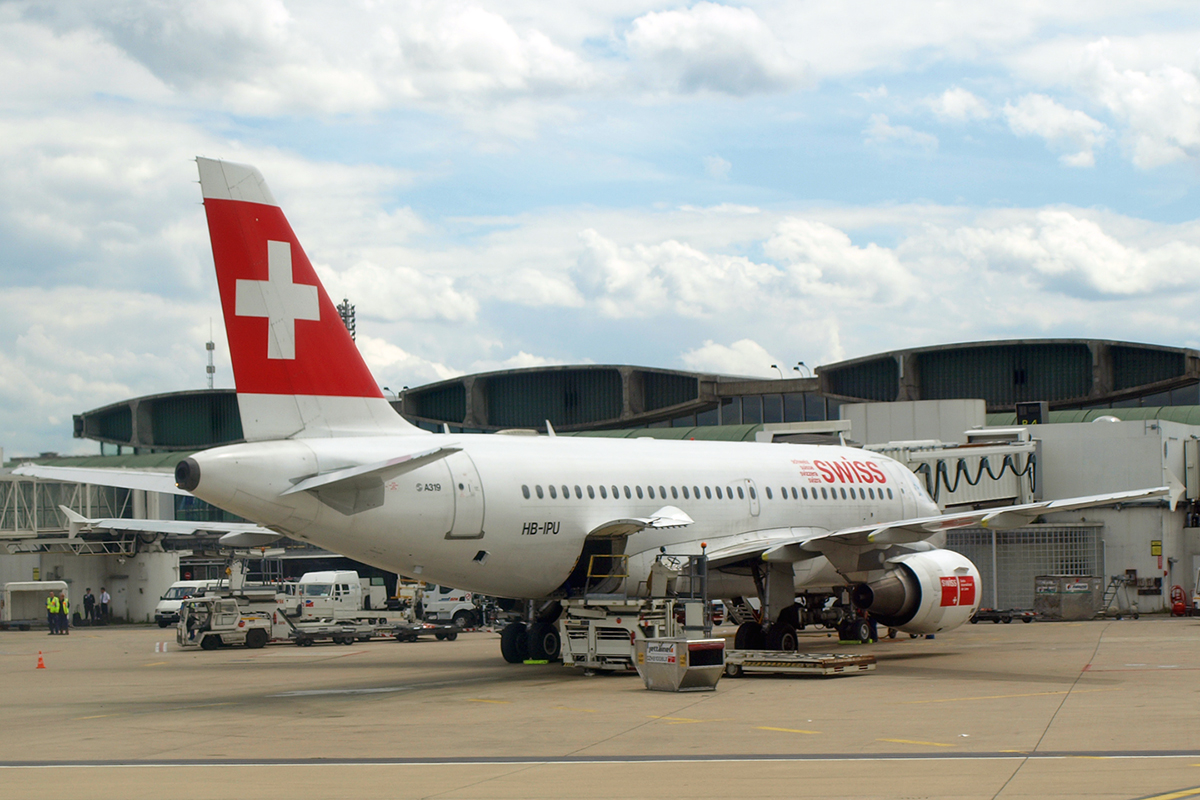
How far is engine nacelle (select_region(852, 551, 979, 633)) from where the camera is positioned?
2416 cm

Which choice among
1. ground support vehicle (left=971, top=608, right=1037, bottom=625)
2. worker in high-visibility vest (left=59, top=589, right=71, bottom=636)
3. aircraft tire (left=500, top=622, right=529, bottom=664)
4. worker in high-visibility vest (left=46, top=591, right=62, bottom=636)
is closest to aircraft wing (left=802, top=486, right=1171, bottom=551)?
aircraft tire (left=500, top=622, right=529, bottom=664)

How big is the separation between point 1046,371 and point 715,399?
1407cm

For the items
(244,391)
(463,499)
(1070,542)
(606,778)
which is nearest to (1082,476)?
(1070,542)

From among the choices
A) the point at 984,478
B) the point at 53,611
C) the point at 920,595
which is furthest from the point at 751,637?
the point at 53,611

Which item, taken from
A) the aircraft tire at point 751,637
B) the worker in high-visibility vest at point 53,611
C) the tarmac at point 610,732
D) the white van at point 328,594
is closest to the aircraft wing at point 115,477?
the tarmac at point 610,732

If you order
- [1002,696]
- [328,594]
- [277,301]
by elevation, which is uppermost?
[277,301]

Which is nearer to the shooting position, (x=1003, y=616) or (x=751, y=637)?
(x=751, y=637)

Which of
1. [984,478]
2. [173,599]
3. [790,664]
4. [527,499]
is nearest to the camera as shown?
[790,664]

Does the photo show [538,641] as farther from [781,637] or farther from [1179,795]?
[1179,795]

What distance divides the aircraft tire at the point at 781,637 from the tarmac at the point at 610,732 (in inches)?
73.6

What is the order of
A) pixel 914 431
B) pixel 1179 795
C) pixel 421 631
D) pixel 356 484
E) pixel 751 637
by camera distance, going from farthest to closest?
pixel 914 431
pixel 421 631
pixel 751 637
pixel 356 484
pixel 1179 795

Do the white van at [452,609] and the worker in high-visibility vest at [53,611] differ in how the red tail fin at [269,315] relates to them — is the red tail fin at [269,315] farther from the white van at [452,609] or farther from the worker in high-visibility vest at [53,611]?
the worker in high-visibility vest at [53,611]

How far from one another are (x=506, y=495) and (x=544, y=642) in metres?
5.08

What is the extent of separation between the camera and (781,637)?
22.9 metres
